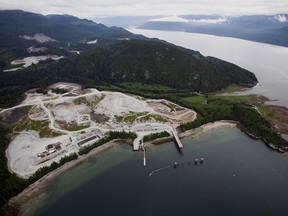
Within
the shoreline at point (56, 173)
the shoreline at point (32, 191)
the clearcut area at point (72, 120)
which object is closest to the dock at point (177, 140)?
the clearcut area at point (72, 120)

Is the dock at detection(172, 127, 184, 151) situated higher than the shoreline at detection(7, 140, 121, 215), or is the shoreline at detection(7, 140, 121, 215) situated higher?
the dock at detection(172, 127, 184, 151)

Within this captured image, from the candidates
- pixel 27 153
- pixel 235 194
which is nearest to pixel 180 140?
pixel 235 194

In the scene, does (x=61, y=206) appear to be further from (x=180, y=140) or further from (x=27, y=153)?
(x=180, y=140)

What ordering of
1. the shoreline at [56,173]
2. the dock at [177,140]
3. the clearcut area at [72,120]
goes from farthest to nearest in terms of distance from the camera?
the dock at [177,140], the clearcut area at [72,120], the shoreline at [56,173]

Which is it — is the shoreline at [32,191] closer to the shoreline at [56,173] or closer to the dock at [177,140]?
the shoreline at [56,173]

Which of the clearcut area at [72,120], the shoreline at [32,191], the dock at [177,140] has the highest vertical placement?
the dock at [177,140]

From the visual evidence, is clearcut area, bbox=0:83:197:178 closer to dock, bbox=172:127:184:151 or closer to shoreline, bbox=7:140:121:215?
dock, bbox=172:127:184:151

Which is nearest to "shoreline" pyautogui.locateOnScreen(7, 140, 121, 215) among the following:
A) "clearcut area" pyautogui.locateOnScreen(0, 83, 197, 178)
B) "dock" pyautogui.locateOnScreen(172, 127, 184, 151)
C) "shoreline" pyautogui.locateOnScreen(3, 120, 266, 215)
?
"shoreline" pyautogui.locateOnScreen(3, 120, 266, 215)

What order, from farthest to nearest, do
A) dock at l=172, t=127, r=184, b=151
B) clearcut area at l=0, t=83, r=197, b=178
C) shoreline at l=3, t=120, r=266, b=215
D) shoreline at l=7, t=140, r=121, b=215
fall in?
1. dock at l=172, t=127, r=184, b=151
2. clearcut area at l=0, t=83, r=197, b=178
3. shoreline at l=3, t=120, r=266, b=215
4. shoreline at l=7, t=140, r=121, b=215

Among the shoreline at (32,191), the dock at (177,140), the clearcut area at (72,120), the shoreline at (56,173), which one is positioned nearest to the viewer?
the shoreline at (32,191)

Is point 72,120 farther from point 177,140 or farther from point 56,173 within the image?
point 177,140

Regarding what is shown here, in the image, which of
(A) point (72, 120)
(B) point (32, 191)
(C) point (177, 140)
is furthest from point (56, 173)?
(C) point (177, 140)
